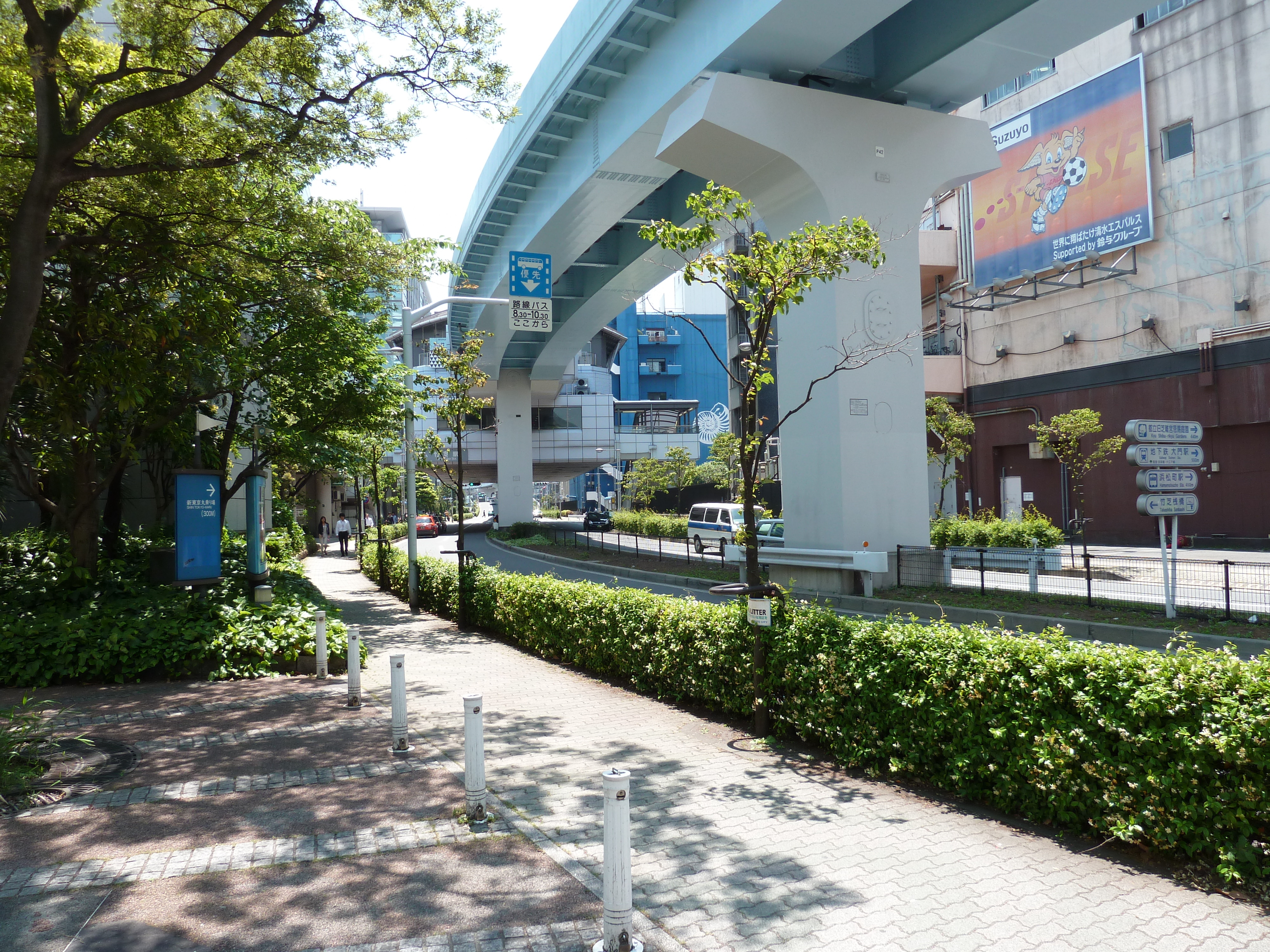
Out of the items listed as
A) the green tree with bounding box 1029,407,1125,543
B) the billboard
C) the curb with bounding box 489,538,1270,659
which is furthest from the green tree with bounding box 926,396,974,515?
the curb with bounding box 489,538,1270,659

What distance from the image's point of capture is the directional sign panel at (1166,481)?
1242 centimetres

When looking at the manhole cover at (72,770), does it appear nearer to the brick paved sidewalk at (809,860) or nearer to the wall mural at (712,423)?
the brick paved sidewalk at (809,860)

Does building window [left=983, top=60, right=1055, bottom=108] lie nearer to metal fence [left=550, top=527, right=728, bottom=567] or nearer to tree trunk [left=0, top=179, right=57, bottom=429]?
metal fence [left=550, top=527, right=728, bottom=567]

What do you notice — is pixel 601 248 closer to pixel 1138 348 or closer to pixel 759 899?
pixel 1138 348

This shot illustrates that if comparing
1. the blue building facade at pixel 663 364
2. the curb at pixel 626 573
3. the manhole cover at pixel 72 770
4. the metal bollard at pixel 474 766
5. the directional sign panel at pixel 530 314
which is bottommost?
the curb at pixel 626 573

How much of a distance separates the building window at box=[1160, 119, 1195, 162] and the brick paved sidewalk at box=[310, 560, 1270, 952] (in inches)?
1147

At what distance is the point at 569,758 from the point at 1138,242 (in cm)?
2974

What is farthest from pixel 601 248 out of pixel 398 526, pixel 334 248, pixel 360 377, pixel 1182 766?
pixel 398 526

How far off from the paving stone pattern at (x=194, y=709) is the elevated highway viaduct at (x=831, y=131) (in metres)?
8.82

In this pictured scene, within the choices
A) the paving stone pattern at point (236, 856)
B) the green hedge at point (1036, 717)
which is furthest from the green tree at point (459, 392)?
the paving stone pattern at point (236, 856)

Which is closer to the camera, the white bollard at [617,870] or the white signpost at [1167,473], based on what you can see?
the white bollard at [617,870]

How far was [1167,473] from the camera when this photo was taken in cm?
1270

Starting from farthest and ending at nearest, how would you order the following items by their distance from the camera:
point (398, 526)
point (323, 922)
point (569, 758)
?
1. point (398, 526)
2. point (569, 758)
3. point (323, 922)

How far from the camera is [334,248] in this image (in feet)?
36.0
